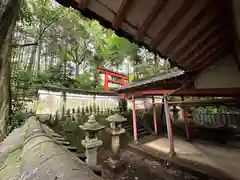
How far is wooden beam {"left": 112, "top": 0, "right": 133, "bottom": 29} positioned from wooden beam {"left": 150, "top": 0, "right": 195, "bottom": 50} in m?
0.42

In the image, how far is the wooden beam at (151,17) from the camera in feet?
3.46

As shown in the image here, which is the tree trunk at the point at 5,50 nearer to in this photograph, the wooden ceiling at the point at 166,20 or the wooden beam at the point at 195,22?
the wooden ceiling at the point at 166,20

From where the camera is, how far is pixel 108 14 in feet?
3.93

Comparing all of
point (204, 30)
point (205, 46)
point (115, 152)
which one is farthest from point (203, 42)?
point (115, 152)

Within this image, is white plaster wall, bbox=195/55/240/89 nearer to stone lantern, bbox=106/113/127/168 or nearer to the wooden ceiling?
the wooden ceiling

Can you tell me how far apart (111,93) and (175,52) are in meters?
7.03

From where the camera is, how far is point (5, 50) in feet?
12.7

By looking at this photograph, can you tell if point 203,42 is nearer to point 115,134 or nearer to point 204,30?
point 204,30

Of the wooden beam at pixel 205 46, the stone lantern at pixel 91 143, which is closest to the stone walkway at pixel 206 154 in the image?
the stone lantern at pixel 91 143

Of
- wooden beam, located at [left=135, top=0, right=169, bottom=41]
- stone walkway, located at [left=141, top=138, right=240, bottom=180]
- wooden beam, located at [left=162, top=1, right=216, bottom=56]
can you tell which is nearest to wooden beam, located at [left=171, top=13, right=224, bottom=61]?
wooden beam, located at [left=162, top=1, right=216, bottom=56]

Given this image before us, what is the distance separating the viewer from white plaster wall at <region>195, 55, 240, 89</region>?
2.50 metres

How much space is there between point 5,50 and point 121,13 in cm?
433

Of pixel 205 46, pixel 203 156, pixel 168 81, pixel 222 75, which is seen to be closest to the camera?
pixel 205 46

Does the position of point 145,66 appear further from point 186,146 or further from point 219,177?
point 219,177
